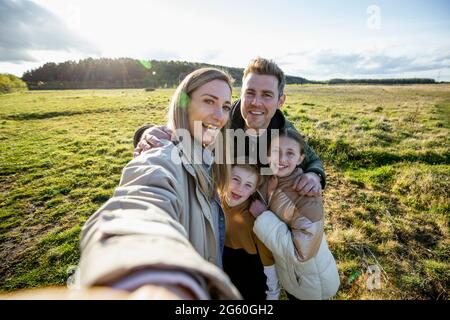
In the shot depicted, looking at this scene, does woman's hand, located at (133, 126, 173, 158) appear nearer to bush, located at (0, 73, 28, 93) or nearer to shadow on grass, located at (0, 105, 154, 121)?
shadow on grass, located at (0, 105, 154, 121)

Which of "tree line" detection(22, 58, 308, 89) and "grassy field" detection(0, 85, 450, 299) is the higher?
"tree line" detection(22, 58, 308, 89)

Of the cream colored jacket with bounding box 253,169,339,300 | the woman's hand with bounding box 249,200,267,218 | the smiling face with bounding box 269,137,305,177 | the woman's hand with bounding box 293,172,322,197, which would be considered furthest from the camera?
the smiling face with bounding box 269,137,305,177

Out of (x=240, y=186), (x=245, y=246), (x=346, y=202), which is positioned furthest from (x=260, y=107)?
(x=346, y=202)

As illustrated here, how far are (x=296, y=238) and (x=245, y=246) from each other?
2.25ft

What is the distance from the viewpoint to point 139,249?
2.89ft

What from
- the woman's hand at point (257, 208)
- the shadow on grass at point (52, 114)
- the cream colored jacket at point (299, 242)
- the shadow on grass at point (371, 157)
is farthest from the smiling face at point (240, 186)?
the shadow on grass at point (52, 114)

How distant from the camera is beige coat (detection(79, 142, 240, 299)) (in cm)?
82

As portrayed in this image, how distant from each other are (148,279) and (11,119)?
25.9 meters

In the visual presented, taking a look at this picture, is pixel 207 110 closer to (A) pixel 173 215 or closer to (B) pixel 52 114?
(A) pixel 173 215

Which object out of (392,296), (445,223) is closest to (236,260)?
(392,296)

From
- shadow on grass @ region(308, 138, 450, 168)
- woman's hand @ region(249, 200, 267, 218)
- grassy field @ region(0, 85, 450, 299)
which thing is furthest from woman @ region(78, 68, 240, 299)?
shadow on grass @ region(308, 138, 450, 168)

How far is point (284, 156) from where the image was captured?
2949 millimetres

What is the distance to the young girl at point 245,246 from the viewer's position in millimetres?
2807

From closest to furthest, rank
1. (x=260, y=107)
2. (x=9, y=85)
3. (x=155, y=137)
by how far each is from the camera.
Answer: (x=155, y=137) → (x=260, y=107) → (x=9, y=85)
